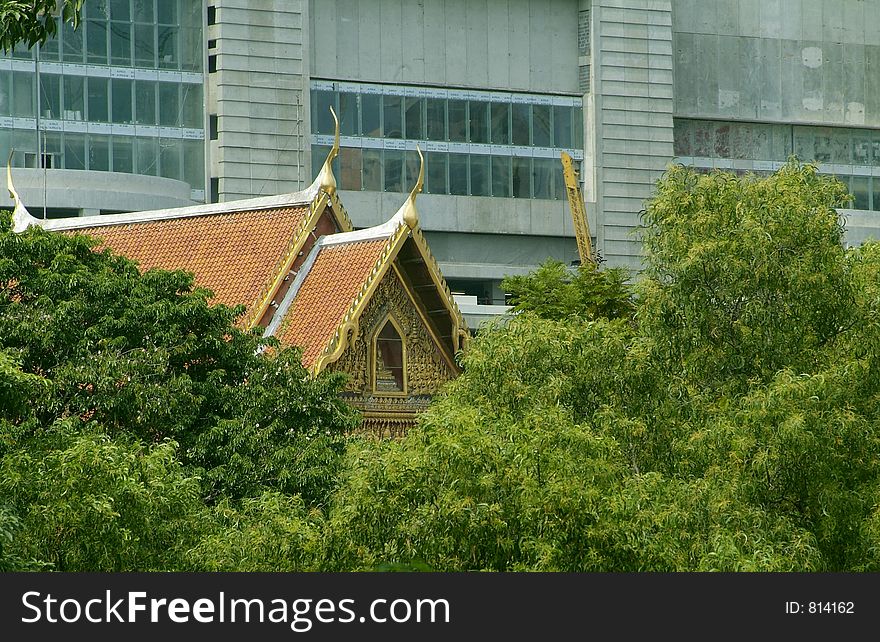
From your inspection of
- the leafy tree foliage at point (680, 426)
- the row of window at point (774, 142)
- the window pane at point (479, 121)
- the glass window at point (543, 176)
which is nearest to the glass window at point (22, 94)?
the window pane at point (479, 121)

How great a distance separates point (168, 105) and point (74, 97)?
4241 millimetres

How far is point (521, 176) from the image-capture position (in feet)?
295

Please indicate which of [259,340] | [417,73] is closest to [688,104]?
[417,73]

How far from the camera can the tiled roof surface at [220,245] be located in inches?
1572

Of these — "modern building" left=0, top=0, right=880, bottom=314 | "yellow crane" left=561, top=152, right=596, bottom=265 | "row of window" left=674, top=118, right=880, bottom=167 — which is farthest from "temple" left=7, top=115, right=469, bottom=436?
"row of window" left=674, top=118, right=880, bottom=167

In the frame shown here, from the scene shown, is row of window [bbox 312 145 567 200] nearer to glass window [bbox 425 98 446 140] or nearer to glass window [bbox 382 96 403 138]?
glass window [bbox 382 96 403 138]

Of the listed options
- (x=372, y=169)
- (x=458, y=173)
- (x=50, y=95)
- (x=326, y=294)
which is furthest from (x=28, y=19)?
(x=458, y=173)

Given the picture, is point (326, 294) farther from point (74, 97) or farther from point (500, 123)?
point (500, 123)

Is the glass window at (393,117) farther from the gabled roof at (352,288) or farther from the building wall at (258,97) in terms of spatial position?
the gabled roof at (352,288)

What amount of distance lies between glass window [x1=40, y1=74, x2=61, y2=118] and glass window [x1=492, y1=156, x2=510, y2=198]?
811 inches

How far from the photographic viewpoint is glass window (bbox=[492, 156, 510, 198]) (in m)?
89.4

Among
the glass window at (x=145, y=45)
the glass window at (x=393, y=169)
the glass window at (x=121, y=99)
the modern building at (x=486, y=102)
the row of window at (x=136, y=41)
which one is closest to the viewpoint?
the row of window at (x=136, y=41)

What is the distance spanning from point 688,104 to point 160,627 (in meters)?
83.3

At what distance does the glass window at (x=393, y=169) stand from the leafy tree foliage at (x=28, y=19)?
230 feet
